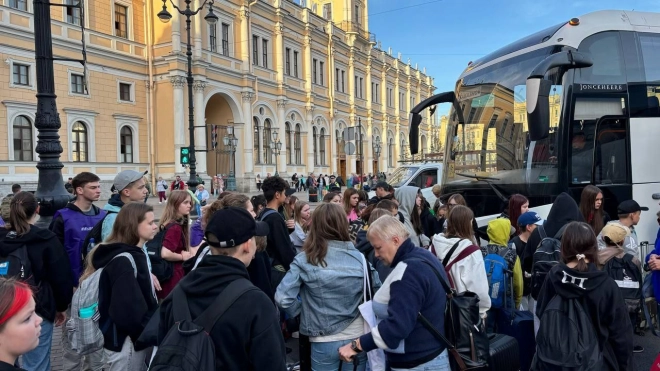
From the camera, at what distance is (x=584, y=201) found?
540 centimetres

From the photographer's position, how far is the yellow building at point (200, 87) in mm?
24859

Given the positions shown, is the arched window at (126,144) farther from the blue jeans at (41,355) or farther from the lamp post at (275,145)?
the blue jeans at (41,355)

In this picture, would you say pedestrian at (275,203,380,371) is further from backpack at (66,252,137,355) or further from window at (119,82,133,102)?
window at (119,82,133,102)

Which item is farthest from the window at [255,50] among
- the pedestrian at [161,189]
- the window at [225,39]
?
the pedestrian at [161,189]

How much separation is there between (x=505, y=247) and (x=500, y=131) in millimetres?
3381

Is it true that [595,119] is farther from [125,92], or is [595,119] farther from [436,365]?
[125,92]

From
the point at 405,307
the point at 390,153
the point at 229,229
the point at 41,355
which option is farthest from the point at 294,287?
the point at 390,153

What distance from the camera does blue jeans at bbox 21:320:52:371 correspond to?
3799 millimetres

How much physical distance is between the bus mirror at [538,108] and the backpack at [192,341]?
180 inches

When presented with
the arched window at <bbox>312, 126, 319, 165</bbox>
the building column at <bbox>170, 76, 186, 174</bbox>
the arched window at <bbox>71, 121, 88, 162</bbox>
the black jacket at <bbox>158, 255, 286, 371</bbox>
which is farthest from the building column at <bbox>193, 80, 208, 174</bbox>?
the black jacket at <bbox>158, 255, 286, 371</bbox>

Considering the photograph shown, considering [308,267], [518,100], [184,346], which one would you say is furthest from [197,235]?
[518,100]

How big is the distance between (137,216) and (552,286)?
2899 mm

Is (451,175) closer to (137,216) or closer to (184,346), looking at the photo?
(137,216)

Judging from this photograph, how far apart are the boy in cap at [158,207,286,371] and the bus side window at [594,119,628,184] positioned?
6.02 m
